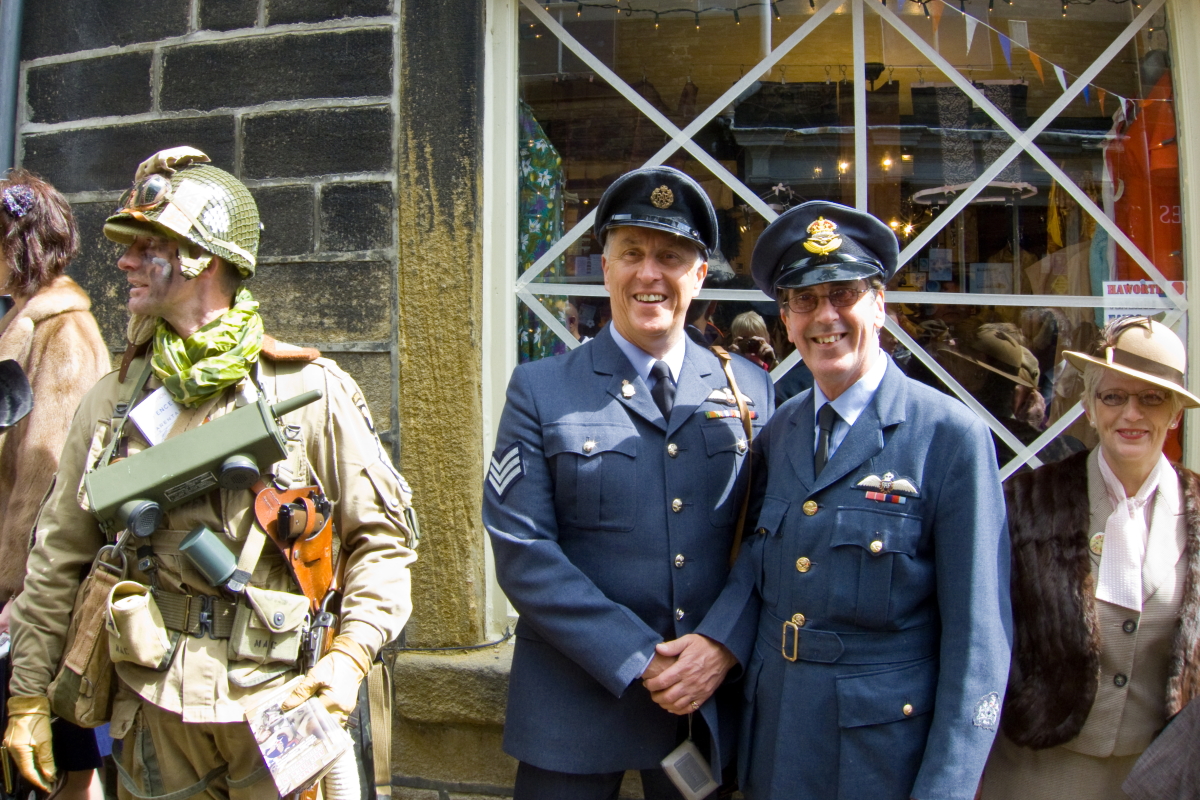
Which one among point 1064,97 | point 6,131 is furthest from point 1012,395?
point 6,131

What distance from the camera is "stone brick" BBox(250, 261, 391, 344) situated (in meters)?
3.02

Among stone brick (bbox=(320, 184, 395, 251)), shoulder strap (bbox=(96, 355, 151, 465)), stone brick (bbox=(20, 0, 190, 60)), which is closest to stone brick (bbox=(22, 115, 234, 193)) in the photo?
stone brick (bbox=(20, 0, 190, 60))

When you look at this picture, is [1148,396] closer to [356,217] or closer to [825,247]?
[825,247]

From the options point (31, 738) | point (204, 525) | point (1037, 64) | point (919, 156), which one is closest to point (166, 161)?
point (204, 525)

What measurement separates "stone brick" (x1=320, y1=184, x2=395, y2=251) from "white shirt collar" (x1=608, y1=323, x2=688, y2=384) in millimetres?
1101

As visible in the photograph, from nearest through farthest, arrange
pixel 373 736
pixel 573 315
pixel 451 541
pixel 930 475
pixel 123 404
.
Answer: pixel 930 475
pixel 123 404
pixel 373 736
pixel 451 541
pixel 573 315

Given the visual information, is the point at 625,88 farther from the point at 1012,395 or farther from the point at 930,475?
the point at 930,475

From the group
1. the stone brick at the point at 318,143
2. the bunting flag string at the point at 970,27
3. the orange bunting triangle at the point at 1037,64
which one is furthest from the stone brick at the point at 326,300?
the orange bunting triangle at the point at 1037,64

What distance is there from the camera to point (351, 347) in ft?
9.95

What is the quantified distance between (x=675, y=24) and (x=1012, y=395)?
66.6 inches

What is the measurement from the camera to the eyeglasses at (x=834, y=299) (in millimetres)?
1918

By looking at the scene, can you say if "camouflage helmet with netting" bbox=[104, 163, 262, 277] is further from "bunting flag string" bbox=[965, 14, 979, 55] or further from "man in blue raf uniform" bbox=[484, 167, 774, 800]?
"bunting flag string" bbox=[965, 14, 979, 55]

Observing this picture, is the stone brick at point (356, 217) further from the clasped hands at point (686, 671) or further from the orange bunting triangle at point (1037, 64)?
the orange bunting triangle at point (1037, 64)

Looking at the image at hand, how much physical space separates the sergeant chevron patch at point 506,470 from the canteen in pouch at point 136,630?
0.72 metres
